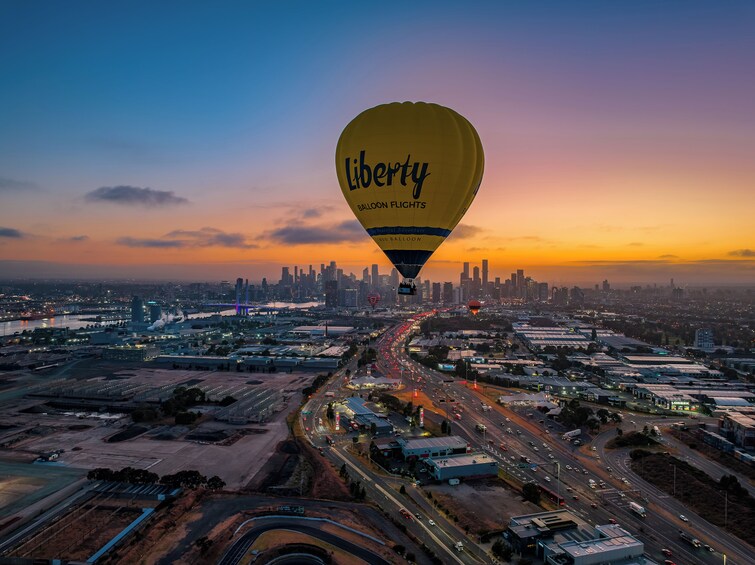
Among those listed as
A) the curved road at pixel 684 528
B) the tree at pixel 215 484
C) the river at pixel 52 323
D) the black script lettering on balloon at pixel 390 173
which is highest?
the black script lettering on balloon at pixel 390 173

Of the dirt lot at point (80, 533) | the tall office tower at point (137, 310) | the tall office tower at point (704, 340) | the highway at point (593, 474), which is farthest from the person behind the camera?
the tall office tower at point (137, 310)

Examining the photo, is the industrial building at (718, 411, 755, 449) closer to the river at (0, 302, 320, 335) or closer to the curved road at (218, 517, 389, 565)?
the curved road at (218, 517, 389, 565)

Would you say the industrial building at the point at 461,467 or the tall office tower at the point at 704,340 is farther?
the tall office tower at the point at 704,340

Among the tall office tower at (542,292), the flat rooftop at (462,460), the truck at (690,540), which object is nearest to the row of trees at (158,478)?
the flat rooftop at (462,460)

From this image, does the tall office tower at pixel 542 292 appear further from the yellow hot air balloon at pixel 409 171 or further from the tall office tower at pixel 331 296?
the yellow hot air balloon at pixel 409 171

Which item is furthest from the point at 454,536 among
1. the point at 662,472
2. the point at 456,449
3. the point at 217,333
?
the point at 217,333

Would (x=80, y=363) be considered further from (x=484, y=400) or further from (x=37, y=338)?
(x=484, y=400)

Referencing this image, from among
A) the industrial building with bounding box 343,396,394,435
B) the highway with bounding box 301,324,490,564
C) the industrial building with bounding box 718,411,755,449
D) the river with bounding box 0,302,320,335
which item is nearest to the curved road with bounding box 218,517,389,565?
the highway with bounding box 301,324,490,564

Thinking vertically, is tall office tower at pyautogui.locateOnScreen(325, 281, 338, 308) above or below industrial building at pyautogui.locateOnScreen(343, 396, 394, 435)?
above
